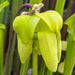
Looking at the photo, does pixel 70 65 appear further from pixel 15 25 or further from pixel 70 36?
pixel 15 25

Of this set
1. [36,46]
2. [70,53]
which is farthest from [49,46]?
[70,53]

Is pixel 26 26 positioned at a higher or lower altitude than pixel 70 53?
higher

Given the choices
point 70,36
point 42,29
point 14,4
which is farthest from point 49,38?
point 14,4

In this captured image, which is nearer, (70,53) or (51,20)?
(51,20)

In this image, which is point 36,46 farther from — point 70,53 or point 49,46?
point 70,53

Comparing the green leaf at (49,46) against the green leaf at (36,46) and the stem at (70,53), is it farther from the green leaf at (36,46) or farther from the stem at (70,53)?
the stem at (70,53)

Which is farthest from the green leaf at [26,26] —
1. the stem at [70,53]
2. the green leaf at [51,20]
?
the stem at [70,53]

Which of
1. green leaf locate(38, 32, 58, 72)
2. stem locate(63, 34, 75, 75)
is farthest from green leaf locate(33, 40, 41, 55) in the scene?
stem locate(63, 34, 75, 75)
